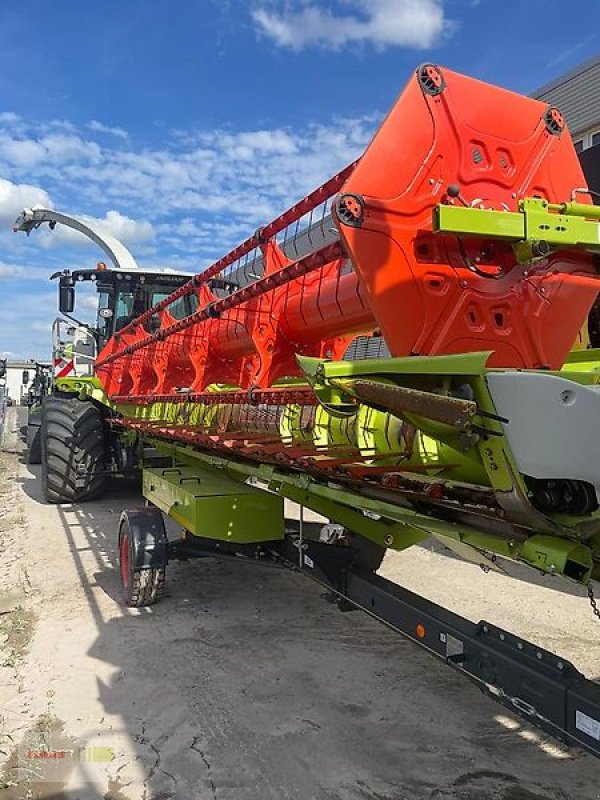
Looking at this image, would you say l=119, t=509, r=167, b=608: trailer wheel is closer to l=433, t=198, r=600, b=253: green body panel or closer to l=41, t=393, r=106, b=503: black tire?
l=433, t=198, r=600, b=253: green body panel

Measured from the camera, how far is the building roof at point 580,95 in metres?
13.1

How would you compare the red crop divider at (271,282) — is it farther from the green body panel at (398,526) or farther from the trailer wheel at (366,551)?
the trailer wheel at (366,551)

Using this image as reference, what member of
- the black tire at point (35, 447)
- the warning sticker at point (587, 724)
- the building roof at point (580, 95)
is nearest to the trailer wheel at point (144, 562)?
the warning sticker at point (587, 724)

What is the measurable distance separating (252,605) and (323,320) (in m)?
2.60

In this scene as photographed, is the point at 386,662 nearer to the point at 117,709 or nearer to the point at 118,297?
the point at 117,709

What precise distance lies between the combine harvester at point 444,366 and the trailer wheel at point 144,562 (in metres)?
1.06

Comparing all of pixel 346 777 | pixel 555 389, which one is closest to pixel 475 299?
pixel 555 389

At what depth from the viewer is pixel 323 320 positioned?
115 inches

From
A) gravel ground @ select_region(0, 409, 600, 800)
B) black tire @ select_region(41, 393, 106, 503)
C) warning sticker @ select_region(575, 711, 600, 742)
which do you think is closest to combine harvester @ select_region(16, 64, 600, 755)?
warning sticker @ select_region(575, 711, 600, 742)

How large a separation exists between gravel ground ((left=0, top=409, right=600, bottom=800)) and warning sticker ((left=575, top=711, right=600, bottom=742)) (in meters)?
0.77

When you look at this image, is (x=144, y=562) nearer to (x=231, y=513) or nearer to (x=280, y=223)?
(x=231, y=513)

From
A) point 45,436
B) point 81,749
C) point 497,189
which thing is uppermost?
point 497,189

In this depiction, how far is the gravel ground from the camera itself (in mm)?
2682

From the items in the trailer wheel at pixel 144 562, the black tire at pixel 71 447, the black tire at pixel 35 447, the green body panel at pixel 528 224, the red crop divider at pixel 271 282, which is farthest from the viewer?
the black tire at pixel 35 447
